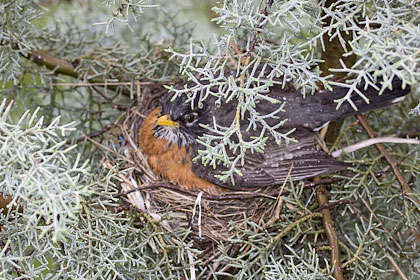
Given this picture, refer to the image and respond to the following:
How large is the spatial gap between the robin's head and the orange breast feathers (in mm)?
37

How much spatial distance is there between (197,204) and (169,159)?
0.38 meters

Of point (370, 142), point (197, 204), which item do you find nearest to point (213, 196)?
point (197, 204)

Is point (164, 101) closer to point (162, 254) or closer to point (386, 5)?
point (162, 254)

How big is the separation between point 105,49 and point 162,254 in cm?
117

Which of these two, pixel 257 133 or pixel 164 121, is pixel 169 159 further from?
pixel 257 133

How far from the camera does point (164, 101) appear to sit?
2996 millimetres

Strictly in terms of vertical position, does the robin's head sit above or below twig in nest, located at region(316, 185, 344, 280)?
above

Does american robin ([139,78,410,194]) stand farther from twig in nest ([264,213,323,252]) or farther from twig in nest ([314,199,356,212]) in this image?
twig in nest ([264,213,323,252])

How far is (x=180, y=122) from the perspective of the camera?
2922mm

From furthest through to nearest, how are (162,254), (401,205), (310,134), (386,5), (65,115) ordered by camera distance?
(65,115) < (310,134) < (401,205) < (162,254) < (386,5)

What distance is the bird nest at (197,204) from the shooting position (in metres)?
2.52

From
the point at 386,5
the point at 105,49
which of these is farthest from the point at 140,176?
the point at 386,5

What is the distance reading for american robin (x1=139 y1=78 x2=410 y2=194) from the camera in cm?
249

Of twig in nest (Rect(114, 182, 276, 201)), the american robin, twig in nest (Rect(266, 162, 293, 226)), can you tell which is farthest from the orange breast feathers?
twig in nest (Rect(266, 162, 293, 226))
